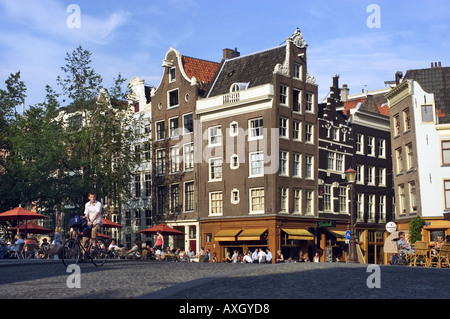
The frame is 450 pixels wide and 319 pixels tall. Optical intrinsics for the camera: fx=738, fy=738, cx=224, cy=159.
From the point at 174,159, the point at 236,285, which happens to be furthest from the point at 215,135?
the point at 236,285

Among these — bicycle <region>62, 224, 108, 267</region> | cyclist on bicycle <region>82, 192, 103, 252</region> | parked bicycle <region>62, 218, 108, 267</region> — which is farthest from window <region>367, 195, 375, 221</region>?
cyclist on bicycle <region>82, 192, 103, 252</region>

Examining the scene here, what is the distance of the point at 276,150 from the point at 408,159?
9.27m

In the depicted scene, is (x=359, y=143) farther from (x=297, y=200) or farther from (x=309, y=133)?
(x=297, y=200)


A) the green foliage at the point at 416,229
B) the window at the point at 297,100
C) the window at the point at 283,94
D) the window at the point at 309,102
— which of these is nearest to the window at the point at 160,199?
the window at the point at 283,94

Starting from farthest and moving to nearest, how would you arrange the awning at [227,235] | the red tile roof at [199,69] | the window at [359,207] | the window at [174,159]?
the red tile roof at [199,69] < the window at [174,159] < the window at [359,207] < the awning at [227,235]

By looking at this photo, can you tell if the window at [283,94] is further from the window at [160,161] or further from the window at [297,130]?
the window at [160,161]

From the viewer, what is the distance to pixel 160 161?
62094 mm

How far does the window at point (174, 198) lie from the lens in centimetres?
6033

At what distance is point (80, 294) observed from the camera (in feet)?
43.3

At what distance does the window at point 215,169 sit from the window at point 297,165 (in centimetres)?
575

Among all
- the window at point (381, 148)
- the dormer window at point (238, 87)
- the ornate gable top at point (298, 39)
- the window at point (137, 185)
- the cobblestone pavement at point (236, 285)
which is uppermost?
the ornate gable top at point (298, 39)

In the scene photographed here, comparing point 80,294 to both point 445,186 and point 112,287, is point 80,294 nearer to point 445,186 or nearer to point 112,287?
point 112,287

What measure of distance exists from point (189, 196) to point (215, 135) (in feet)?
18.8

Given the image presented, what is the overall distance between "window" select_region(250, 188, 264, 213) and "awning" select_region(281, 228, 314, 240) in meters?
2.43
